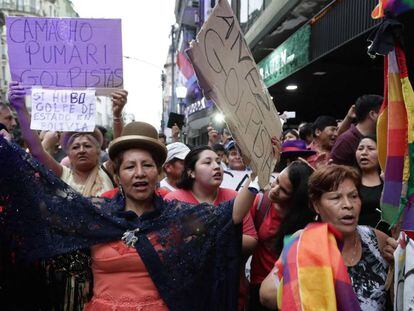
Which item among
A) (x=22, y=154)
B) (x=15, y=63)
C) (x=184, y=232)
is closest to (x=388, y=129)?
(x=184, y=232)

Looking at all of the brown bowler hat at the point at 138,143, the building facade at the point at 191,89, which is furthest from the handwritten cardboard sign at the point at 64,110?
the building facade at the point at 191,89

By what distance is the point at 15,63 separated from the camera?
10.3 ft

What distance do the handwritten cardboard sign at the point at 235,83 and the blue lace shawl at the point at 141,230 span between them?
0.38 meters

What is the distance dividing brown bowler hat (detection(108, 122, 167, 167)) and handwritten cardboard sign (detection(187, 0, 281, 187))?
571 millimetres

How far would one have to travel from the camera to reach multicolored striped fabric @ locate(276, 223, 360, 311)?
70.6 inches

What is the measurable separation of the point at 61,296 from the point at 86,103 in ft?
4.39

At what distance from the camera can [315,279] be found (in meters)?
1.82

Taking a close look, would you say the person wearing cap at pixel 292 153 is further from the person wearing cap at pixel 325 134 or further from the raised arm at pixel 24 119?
the raised arm at pixel 24 119

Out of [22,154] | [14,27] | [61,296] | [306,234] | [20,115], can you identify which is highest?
Answer: [14,27]

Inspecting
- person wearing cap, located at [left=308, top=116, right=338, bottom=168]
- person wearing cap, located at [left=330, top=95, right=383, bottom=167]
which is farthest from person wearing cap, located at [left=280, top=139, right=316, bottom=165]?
person wearing cap, located at [left=308, top=116, right=338, bottom=168]

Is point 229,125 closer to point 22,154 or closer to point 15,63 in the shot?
point 22,154

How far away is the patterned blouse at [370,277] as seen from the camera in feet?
6.65

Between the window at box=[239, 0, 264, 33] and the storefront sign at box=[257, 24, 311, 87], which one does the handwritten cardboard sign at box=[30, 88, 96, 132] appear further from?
the window at box=[239, 0, 264, 33]

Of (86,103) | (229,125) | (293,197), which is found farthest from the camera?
(86,103)
